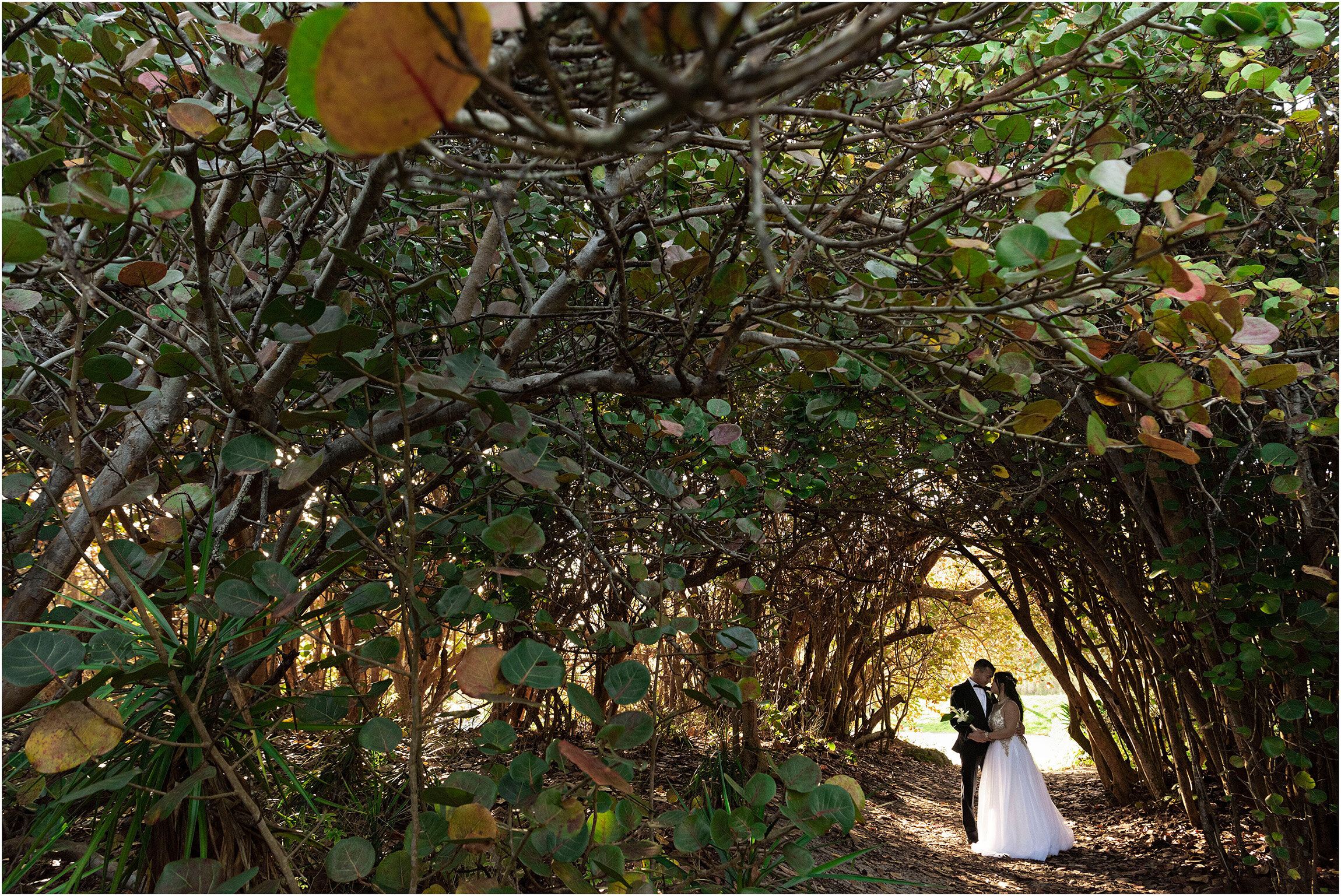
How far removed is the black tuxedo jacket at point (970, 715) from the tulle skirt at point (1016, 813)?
182 millimetres

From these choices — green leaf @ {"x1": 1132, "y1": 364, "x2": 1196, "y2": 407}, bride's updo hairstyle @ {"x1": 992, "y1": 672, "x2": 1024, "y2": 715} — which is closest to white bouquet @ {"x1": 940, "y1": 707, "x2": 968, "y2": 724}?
bride's updo hairstyle @ {"x1": 992, "y1": 672, "x2": 1024, "y2": 715}

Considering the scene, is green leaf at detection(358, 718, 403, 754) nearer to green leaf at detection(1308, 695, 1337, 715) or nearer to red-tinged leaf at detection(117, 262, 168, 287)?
red-tinged leaf at detection(117, 262, 168, 287)

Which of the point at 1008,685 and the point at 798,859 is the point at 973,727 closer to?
the point at 1008,685

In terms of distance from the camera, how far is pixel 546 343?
1674 millimetres

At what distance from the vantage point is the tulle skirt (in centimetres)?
424

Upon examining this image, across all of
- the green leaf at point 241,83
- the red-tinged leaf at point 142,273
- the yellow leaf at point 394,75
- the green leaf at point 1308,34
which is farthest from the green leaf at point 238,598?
the green leaf at point 1308,34

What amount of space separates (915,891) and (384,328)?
9.82 ft

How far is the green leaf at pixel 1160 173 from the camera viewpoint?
700 millimetres

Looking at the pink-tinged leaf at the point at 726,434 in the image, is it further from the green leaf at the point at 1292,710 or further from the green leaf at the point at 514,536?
the green leaf at the point at 1292,710

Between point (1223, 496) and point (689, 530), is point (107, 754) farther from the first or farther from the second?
point (1223, 496)

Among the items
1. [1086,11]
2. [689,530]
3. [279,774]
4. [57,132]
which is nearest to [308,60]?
[57,132]

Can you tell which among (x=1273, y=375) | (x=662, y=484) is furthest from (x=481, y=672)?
(x=1273, y=375)

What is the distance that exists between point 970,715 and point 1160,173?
4991mm

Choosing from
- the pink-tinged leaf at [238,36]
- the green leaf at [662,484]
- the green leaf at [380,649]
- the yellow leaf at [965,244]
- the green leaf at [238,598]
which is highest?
the pink-tinged leaf at [238,36]
